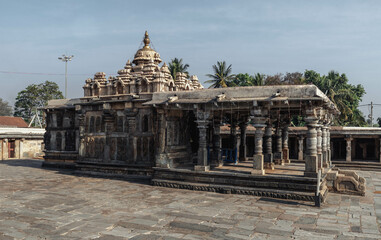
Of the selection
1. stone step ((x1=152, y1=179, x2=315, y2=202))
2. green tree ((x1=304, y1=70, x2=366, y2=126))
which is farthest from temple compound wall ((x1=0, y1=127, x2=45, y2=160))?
green tree ((x1=304, y1=70, x2=366, y2=126))

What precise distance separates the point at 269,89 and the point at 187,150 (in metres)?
5.81

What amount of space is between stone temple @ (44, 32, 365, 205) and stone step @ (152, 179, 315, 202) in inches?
1.3

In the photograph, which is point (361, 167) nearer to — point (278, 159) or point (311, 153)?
point (278, 159)

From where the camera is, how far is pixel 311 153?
37.7ft

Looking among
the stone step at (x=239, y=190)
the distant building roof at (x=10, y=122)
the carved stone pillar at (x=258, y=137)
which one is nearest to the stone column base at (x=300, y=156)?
the carved stone pillar at (x=258, y=137)

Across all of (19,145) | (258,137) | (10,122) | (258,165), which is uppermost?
(10,122)

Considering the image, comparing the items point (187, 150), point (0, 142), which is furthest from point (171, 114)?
point (0, 142)

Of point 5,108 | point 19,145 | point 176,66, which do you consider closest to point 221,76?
point 176,66

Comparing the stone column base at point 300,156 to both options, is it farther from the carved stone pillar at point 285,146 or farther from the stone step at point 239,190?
the stone step at point 239,190

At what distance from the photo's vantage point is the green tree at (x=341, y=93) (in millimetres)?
33438

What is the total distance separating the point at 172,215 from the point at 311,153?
5.49m

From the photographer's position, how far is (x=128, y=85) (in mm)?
17094

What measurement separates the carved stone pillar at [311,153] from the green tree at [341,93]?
74.9 ft

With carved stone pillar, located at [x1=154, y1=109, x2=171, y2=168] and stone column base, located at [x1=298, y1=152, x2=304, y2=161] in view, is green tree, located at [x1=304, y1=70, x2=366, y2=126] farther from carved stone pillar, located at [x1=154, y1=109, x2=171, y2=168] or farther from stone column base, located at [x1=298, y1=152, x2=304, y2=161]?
carved stone pillar, located at [x1=154, y1=109, x2=171, y2=168]
